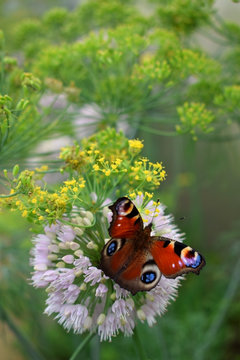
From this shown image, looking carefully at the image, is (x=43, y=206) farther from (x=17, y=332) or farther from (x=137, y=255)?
(x=17, y=332)

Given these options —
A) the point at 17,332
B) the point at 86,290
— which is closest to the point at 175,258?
the point at 86,290

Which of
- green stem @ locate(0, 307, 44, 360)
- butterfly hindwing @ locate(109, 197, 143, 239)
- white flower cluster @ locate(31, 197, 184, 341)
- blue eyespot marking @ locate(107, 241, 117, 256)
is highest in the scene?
butterfly hindwing @ locate(109, 197, 143, 239)

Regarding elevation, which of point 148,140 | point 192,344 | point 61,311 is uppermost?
point 148,140

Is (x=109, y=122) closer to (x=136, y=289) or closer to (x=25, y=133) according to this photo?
(x=25, y=133)

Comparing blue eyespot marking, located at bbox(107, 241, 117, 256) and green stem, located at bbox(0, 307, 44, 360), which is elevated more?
blue eyespot marking, located at bbox(107, 241, 117, 256)

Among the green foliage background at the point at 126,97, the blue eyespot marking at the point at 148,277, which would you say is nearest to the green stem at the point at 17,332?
the green foliage background at the point at 126,97

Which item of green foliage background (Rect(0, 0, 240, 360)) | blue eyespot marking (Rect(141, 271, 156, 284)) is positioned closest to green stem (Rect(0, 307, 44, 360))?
green foliage background (Rect(0, 0, 240, 360))

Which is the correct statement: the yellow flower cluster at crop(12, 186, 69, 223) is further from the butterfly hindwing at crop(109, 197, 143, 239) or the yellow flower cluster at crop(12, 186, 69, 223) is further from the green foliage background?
the green foliage background

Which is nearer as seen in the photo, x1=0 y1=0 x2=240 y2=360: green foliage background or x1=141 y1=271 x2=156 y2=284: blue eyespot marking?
x1=141 y1=271 x2=156 y2=284: blue eyespot marking

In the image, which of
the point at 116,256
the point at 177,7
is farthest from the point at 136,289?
the point at 177,7
